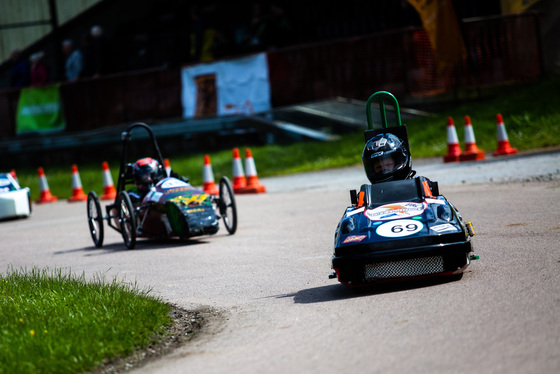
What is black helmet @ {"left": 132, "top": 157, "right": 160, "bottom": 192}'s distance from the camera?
11.9 metres

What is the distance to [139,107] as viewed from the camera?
2497 centimetres

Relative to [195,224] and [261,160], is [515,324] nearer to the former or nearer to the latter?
[195,224]

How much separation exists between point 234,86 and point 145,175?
38.2ft

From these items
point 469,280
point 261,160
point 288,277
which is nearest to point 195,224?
point 288,277

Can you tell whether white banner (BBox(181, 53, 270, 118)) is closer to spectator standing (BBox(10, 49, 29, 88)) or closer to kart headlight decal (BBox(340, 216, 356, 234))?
spectator standing (BBox(10, 49, 29, 88))

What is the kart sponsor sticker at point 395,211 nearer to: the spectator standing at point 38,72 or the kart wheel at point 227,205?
the kart wheel at point 227,205

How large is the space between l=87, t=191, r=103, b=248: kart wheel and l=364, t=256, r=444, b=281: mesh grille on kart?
6.03 metres

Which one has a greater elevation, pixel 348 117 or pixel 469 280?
pixel 348 117

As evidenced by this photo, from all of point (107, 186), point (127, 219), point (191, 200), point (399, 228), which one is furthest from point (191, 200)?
point (107, 186)

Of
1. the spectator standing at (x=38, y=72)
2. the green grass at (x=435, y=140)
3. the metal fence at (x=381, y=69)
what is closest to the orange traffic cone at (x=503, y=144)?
the green grass at (x=435, y=140)

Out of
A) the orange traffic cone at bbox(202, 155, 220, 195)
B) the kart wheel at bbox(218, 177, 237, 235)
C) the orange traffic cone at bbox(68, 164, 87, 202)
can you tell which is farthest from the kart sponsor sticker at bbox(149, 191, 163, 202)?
the orange traffic cone at bbox(68, 164, 87, 202)

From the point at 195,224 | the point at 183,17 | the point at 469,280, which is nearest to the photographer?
the point at 469,280

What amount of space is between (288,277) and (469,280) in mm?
1829

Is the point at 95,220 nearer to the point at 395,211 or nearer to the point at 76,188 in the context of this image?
the point at 395,211
